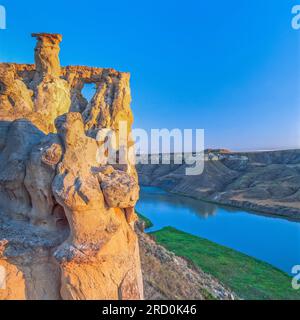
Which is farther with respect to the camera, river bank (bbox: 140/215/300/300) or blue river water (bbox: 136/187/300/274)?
blue river water (bbox: 136/187/300/274)

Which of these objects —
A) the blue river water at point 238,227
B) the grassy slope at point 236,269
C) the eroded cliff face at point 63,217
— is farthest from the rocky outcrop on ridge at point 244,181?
the eroded cliff face at point 63,217

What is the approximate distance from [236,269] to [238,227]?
12408mm

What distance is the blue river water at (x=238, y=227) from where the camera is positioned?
68.3ft

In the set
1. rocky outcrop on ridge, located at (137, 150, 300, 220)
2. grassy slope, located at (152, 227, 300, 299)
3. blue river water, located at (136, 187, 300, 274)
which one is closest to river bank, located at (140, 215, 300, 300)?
grassy slope, located at (152, 227, 300, 299)

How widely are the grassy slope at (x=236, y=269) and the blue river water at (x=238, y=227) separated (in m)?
1.86

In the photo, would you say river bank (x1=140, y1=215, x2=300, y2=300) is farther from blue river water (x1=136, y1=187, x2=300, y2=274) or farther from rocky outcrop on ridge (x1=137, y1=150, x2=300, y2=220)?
rocky outcrop on ridge (x1=137, y1=150, x2=300, y2=220)

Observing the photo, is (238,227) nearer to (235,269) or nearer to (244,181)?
(235,269)

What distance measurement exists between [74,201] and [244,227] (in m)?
28.3

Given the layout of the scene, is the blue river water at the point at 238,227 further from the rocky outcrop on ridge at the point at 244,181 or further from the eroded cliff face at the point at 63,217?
the eroded cliff face at the point at 63,217

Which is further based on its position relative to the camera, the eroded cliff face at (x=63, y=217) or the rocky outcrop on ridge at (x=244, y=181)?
the rocky outcrop on ridge at (x=244, y=181)

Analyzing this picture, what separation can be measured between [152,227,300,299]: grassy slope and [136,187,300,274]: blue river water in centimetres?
186

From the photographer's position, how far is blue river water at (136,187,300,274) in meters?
20.8

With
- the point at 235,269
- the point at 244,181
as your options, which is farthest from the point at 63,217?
the point at 244,181
